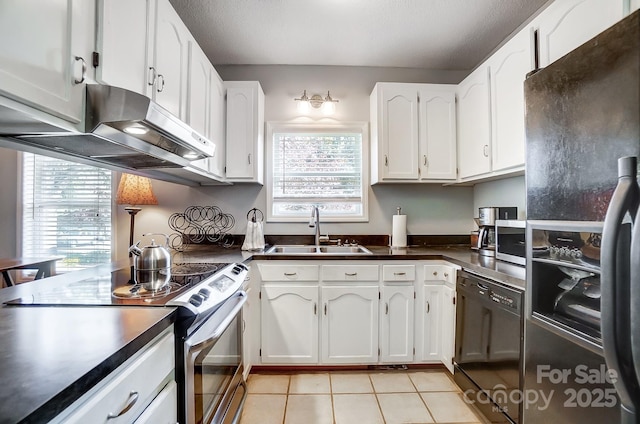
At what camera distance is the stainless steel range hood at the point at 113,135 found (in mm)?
1026

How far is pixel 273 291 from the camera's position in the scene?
2.14 meters

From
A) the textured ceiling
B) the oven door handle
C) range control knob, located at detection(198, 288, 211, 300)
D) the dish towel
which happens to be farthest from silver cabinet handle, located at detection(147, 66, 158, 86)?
the dish towel

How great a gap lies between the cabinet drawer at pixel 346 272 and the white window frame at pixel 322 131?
71 centimetres

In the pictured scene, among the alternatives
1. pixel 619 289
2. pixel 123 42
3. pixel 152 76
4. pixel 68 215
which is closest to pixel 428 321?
pixel 619 289

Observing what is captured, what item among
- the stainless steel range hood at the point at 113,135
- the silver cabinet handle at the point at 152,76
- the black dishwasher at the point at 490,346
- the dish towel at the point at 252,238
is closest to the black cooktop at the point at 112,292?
the stainless steel range hood at the point at 113,135

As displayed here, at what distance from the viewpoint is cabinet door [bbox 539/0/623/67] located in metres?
1.21

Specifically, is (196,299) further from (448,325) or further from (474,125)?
(474,125)

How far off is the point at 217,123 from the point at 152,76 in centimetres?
88

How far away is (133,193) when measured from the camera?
2.35 m

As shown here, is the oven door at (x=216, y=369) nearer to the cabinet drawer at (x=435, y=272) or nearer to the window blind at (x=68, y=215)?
the cabinet drawer at (x=435, y=272)

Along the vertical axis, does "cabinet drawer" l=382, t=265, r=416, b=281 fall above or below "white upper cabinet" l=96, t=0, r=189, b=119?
below

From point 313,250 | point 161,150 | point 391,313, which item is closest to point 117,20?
point 161,150

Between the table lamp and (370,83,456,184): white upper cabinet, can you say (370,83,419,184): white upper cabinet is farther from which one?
the table lamp

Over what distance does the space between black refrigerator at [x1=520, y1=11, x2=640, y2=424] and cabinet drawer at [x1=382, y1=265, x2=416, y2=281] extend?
97 cm
